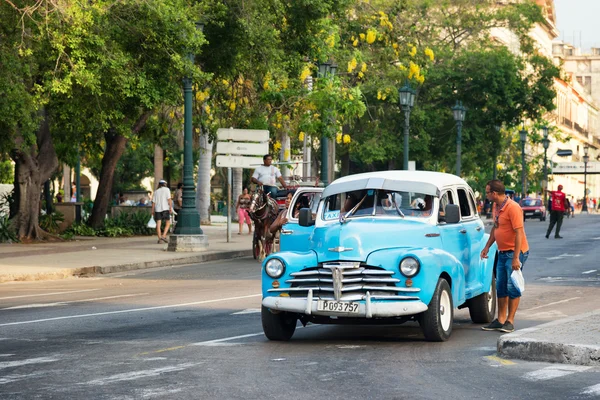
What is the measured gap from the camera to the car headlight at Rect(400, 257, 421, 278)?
11906 mm

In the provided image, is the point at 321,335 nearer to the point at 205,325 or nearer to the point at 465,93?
the point at 205,325

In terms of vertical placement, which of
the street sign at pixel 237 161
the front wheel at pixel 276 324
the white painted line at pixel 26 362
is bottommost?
the white painted line at pixel 26 362

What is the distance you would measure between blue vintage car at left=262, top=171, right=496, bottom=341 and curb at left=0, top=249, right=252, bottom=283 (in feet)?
35.1

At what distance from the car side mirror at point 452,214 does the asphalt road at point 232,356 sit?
1268 millimetres

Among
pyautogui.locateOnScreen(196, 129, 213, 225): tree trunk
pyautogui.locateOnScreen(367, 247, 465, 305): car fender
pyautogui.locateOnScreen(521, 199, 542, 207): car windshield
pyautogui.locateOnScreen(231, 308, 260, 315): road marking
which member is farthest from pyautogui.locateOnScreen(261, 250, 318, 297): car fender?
pyautogui.locateOnScreen(521, 199, 542, 207): car windshield

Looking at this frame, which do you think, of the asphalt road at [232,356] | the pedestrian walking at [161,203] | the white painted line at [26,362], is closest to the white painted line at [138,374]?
the asphalt road at [232,356]

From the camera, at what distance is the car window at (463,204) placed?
14.4 m

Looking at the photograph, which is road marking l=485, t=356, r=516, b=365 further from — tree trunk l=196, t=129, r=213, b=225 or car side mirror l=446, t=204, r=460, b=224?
tree trunk l=196, t=129, r=213, b=225

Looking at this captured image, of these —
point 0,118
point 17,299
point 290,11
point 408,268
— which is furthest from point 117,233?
point 408,268

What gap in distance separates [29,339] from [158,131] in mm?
28702

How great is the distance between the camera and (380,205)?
44.2ft

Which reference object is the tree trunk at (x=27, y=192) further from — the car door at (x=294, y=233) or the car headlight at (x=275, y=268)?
the car headlight at (x=275, y=268)

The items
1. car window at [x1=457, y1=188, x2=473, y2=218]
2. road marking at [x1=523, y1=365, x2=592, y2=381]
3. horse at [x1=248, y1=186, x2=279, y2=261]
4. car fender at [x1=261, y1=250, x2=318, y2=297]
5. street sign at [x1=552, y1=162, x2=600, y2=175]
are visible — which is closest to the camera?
road marking at [x1=523, y1=365, x2=592, y2=381]

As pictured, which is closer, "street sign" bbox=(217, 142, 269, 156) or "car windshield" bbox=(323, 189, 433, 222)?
"car windshield" bbox=(323, 189, 433, 222)
